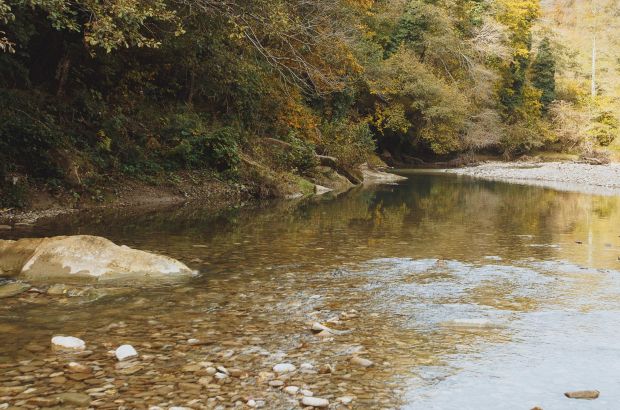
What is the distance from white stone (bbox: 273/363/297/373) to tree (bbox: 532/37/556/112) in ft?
196

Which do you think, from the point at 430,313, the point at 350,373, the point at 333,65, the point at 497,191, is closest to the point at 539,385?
the point at 350,373

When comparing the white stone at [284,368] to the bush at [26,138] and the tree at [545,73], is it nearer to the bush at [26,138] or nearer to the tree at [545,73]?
the bush at [26,138]

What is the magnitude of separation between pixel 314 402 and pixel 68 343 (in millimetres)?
1938

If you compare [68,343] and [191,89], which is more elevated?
[191,89]

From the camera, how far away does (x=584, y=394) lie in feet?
11.0

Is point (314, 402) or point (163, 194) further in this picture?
point (163, 194)

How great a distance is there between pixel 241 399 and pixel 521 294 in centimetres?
366

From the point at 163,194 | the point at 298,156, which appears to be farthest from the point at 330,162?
the point at 163,194

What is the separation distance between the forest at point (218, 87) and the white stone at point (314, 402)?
5012mm

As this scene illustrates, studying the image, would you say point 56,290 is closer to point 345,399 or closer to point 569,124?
point 345,399

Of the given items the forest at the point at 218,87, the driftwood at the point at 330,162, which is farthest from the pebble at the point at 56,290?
the driftwood at the point at 330,162

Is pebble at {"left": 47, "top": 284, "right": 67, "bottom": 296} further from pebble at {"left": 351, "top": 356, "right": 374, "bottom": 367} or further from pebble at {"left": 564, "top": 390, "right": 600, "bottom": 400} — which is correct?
pebble at {"left": 564, "top": 390, "right": 600, "bottom": 400}

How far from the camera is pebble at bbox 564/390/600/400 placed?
10.9 feet

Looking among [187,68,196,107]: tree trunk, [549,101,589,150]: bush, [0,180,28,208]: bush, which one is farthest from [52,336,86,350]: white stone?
[549,101,589,150]: bush
